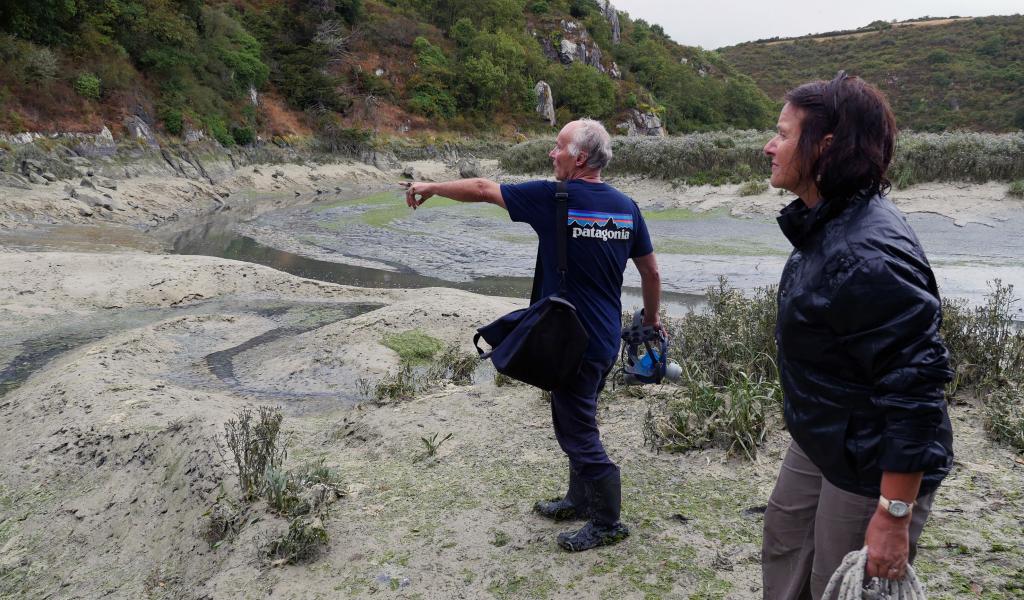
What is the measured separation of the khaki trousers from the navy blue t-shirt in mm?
1003

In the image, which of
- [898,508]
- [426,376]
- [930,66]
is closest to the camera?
[898,508]

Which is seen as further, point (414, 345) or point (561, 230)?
point (414, 345)

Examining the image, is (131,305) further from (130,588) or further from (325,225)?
(325,225)

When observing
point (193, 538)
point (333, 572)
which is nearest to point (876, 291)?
point (333, 572)

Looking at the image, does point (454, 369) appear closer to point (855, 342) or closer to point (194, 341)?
point (194, 341)

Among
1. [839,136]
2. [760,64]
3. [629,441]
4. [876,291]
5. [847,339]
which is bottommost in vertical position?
[629,441]

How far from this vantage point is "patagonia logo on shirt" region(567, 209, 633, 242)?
264 cm

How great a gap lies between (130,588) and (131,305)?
573cm

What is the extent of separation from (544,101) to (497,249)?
3759 cm

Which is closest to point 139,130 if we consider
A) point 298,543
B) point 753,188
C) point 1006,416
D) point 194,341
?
point 194,341

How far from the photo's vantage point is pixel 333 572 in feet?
9.38

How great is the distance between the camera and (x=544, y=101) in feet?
156

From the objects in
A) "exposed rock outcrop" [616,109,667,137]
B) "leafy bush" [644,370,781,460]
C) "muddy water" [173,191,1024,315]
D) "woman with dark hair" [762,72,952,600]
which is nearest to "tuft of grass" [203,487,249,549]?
"leafy bush" [644,370,781,460]

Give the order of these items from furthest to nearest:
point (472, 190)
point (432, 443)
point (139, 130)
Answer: point (139, 130) < point (432, 443) < point (472, 190)
